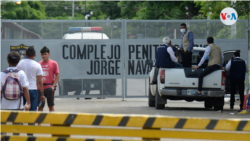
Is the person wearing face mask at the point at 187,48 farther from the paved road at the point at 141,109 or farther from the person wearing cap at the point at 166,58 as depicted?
the paved road at the point at 141,109

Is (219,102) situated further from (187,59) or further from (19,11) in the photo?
(19,11)

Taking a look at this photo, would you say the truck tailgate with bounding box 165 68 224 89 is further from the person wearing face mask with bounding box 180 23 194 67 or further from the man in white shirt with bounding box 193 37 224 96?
the person wearing face mask with bounding box 180 23 194 67

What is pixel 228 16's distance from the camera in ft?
→ 55.3

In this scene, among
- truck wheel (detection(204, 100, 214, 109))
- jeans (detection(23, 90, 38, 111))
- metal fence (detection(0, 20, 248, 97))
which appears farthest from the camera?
metal fence (detection(0, 20, 248, 97))

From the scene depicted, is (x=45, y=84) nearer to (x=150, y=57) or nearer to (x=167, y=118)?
(x=167, y=118)

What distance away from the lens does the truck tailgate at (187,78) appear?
12.2 m

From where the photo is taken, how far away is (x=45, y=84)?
30.1 ft

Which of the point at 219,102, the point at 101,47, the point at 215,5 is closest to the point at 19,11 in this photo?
the point at 215,5

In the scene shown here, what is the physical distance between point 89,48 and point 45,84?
24.4 ft

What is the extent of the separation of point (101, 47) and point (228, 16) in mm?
4794

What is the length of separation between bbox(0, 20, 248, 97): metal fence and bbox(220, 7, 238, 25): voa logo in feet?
1.08

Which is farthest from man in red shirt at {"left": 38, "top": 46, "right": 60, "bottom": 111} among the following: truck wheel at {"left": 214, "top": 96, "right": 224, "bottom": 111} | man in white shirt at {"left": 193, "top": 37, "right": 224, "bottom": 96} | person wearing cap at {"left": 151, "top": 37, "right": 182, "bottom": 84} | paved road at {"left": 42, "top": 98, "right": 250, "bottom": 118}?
truck wheel at {"left": 214, "top": 96, "right": 224, "bottom": 111}

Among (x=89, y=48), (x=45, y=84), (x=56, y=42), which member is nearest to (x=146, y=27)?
(x=89, y=48)

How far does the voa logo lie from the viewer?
53.8 feet
